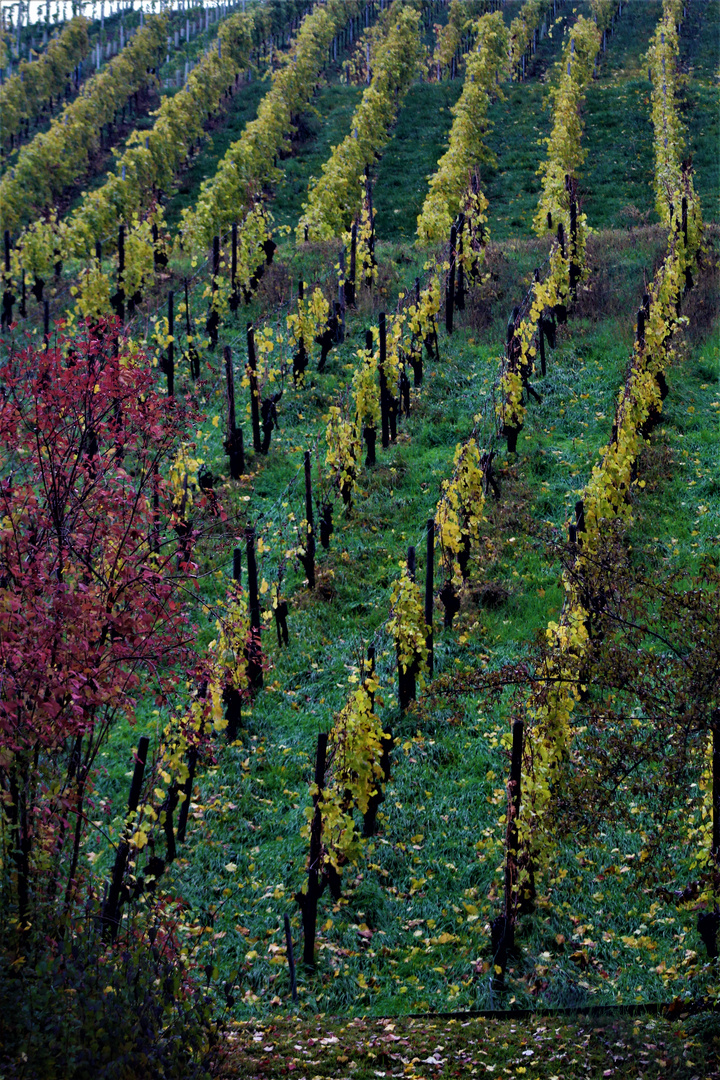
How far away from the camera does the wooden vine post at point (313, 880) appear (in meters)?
6.88

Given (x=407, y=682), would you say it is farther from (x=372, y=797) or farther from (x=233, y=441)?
(x=233, y=441)

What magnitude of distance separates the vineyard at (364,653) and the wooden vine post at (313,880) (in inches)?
1.2

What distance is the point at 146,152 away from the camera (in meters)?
31.4

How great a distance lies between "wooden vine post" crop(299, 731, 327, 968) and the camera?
6.88 meters

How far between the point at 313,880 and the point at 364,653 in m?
3.65

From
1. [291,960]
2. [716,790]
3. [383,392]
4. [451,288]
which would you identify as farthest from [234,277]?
[716,790]

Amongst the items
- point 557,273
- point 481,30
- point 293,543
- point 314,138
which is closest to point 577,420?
point 557,273

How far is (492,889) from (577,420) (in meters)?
9.67

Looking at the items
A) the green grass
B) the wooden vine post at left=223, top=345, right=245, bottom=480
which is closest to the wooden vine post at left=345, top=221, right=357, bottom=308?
the green grass

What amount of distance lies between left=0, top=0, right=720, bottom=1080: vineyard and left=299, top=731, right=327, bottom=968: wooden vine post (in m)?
0.03

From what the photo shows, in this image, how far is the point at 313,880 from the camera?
6.85 m

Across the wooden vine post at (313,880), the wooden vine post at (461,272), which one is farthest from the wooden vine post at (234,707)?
the wooden vine post at (461,272)

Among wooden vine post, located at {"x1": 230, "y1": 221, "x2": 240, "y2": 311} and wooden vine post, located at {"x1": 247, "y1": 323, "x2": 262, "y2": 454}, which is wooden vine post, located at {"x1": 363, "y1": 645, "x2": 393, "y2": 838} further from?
wooden vine post, located at {"x1": 230, "y1": 221, "x2": 240, "y2": 311}

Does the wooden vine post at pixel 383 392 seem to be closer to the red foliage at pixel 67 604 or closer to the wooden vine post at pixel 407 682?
the wooden vine post at pixel 407 682
